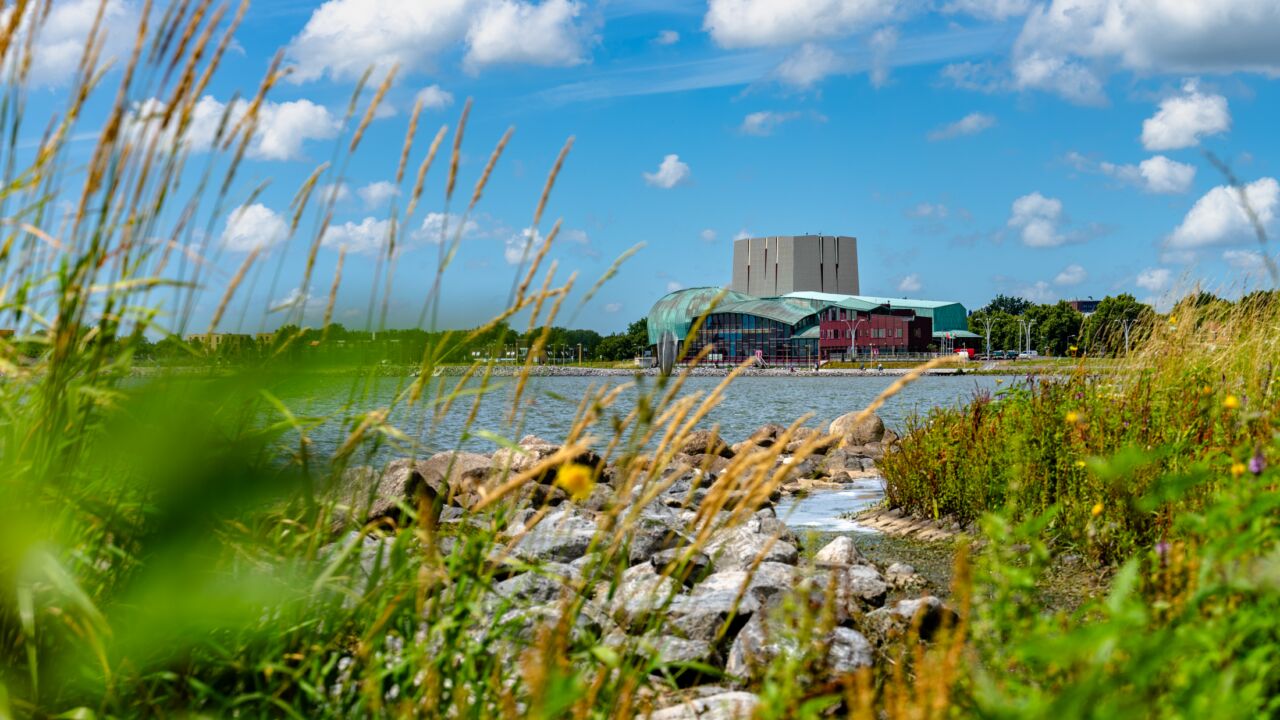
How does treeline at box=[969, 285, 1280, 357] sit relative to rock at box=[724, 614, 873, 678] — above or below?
above

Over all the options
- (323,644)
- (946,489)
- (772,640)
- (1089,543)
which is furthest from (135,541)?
(946,489)

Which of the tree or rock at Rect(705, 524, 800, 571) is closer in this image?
rock at Rect(705, 524, 800, 571)

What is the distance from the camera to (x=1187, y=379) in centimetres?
639

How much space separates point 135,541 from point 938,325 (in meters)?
125

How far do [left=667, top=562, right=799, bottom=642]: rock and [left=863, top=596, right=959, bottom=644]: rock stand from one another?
1.43 feet

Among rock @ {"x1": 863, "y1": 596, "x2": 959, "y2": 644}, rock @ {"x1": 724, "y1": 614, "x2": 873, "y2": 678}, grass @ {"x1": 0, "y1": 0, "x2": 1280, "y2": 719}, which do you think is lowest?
rock @ {"x1": 863, "y1": 596, "x2": 959, "y2": 644}

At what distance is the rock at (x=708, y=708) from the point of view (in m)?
3.14

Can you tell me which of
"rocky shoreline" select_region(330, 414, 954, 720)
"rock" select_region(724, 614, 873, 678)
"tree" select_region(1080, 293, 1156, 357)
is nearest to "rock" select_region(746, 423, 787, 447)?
"rocky shoreline" select_region(330, 414, 954, 720)

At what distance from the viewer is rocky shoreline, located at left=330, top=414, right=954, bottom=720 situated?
2258mm

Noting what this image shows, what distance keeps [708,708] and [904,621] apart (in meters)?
1.77

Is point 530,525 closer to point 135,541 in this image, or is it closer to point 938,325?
point 135,541

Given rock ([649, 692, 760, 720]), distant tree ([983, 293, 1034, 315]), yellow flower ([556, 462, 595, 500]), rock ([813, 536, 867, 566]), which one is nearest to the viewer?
yellow flower ([556, 462, 595, 500])

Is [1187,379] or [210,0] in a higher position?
[210,0]

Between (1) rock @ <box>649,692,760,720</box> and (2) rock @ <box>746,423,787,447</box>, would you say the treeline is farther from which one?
(1) rock @ <box>649,692,760,720</box>
